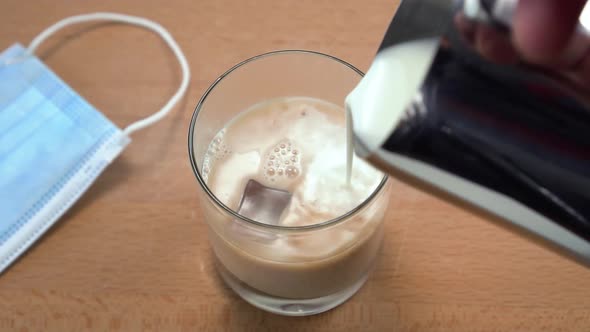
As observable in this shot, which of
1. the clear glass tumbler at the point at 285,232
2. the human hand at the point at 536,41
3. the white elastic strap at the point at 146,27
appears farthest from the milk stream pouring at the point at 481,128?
the white elastic strap at the point at 146,27

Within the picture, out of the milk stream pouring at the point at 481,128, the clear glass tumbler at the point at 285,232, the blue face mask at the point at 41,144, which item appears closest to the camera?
the milk stream pouring at the point at 481,128

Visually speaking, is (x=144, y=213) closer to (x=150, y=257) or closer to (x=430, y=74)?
(x=150, y=257)

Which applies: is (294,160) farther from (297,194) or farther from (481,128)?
(481,128)

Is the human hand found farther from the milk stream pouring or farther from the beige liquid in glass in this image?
the beige liquid in glass

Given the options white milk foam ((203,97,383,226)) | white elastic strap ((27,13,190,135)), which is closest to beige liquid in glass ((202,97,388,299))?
white milk foam ((203,97,383,226))

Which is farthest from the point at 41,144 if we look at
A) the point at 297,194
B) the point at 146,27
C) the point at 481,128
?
the point at 481,128

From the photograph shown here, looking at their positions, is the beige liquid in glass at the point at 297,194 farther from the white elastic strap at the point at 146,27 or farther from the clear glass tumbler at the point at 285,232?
the white elastic strap at the point at 146,27

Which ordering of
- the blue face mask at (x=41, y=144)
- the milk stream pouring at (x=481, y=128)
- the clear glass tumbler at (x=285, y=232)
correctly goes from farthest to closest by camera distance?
the blue face mask at (x=41, y=144) < the clear glass tumbler at (x=285, y=232) < the milk stream pouring at (x=481, y=128)
